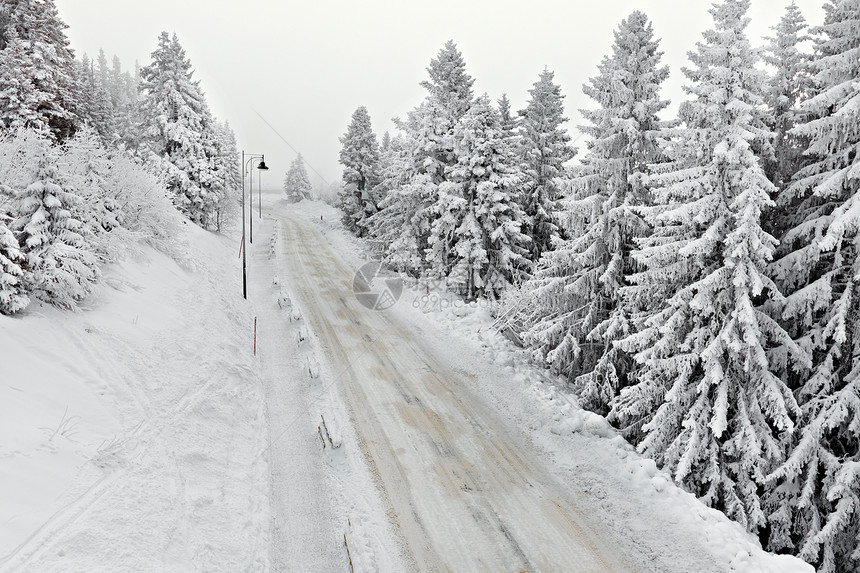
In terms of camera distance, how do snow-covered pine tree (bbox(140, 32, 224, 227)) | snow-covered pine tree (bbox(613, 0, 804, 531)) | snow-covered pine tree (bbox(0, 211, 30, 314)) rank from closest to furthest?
snow-covered pine tree (bbox(0, 211, 30, 314))
snow-covered pine tree (bbox(613, 0, 804, 531))
snow-covered pine tree (bbox(140, 32, 224, 227))

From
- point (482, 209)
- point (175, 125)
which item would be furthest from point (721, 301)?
point (175, 125)

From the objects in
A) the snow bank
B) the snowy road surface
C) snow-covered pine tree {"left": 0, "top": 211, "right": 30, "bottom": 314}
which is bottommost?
the snowy road surface

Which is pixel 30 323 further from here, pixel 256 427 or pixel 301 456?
pixel 301 456

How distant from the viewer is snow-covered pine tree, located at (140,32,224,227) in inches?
1293

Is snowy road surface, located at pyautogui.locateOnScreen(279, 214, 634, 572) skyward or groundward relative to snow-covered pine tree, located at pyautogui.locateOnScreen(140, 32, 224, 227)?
groundward

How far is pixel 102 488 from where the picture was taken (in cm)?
774

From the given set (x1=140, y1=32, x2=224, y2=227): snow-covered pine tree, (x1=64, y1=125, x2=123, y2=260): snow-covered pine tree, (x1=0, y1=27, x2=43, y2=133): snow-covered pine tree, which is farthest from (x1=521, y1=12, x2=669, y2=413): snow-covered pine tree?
(x1=0, y1=27, x2=43, y2=133): snow-covered pine tree

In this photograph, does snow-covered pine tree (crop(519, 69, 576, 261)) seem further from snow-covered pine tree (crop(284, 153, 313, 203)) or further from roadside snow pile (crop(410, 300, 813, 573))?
snow-covered pine tree (crop(284, 153, 313, 203))

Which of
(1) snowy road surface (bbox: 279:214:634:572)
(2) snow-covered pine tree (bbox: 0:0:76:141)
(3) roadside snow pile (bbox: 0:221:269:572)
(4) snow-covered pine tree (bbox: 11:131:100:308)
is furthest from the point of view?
(2) snow-covered pine tree (bbox: 0:0:76:141)

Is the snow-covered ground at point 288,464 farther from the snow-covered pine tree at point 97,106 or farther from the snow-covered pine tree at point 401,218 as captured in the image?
the snow-covered pine tree at point 97,106

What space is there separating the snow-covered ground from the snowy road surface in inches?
2.0

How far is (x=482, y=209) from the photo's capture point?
2283 cm

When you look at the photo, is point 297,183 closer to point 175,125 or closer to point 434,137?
point 175,125

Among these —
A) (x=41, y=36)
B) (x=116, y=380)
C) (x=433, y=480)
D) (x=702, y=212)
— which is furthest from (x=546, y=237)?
(x=41, y=36)
